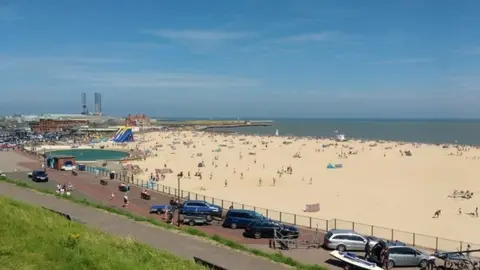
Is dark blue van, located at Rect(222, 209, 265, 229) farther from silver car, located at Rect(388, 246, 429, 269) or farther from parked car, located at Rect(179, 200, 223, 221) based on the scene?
silver car, located at Rect(388, 246, 429, 269)

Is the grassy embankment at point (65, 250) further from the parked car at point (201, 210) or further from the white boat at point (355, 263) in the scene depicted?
the parked car at point (201, 210)

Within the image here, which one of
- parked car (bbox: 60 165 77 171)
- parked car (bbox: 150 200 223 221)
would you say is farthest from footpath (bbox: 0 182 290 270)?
parked car (bbox: 60 165 77 171)

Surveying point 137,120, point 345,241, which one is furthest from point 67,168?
point 137,120

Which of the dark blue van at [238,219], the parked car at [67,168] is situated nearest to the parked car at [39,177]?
the parked car at [67,168]

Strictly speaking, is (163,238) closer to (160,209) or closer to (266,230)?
(266,230)

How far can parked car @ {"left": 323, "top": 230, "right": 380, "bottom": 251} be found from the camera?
64.1ft

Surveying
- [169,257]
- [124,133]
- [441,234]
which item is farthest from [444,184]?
[124,133]

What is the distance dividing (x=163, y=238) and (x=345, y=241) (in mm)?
8613

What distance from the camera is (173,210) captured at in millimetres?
27047

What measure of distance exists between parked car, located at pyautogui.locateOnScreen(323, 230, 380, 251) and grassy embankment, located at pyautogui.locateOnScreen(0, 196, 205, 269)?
33.3ft

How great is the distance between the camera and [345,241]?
19.6 metres

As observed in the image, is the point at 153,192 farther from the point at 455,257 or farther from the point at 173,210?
the point at 455,257

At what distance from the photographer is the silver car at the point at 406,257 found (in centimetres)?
1792

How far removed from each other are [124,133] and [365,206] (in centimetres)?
7802
